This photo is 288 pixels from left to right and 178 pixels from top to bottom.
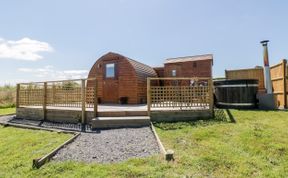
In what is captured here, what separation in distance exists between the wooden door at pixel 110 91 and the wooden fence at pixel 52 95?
2.18 metres

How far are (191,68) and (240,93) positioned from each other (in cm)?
514

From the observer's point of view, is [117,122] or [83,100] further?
[83,100]

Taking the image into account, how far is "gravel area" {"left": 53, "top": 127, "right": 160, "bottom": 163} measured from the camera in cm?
389

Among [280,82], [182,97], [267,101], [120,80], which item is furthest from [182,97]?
[280,82]

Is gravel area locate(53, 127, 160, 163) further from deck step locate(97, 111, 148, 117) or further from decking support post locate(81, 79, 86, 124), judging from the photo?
decking support post locate(81, 79, 86, 124)

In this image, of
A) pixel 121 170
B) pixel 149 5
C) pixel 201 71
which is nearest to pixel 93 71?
pixel 149 5

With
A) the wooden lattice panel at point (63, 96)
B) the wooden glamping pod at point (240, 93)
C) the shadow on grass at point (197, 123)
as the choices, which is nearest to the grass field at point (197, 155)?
the shadow on grass at point (197, 123)

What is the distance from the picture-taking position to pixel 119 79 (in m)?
10.9

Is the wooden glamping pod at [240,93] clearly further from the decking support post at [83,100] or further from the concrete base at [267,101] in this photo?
the decking support post at [83,100]

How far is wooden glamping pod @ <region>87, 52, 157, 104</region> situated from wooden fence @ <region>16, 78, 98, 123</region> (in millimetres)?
1991

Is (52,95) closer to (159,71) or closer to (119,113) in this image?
(119,113)

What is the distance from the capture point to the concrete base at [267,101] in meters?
8.50

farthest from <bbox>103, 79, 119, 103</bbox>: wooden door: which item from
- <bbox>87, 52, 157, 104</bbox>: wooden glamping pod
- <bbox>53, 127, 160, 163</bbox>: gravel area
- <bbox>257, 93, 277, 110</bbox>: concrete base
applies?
<bbox>257, 93, 277, 110</bbox>: concrete base

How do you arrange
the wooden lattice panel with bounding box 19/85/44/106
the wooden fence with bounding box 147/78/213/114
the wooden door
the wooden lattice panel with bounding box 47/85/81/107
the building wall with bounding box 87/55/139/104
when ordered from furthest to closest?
the wooden door < the building wall with bounding box 87/55/139/104 < the wooden lattice panel with bounding box 19/85/44/106 < the wooden lattice panel with bounding box 47/85/81/107 < the wooden fence with bounding box 147/78/213/114
